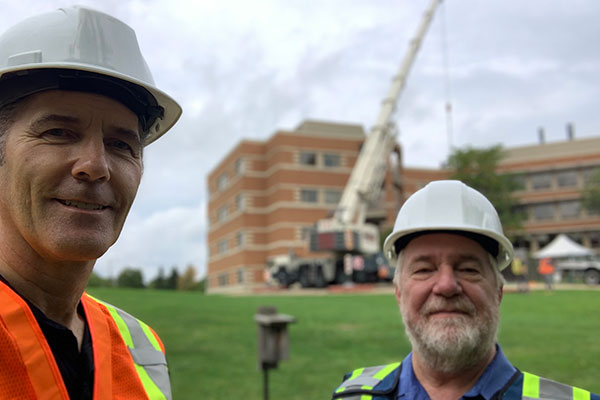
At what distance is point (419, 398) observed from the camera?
2539 mm

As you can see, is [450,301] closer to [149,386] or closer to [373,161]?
[149,386]

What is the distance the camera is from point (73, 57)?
1.81 meters

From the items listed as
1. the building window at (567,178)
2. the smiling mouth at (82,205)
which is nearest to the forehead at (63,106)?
the smiling mouth at (82,205)

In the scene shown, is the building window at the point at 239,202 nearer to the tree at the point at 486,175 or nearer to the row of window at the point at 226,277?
the row of window at the point at 226,277

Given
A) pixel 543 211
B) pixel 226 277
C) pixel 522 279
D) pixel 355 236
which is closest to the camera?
pixel 522 279

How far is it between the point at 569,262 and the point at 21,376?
36.1m

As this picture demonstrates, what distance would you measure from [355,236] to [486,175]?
931 inches

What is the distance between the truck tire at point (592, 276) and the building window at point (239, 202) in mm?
32856

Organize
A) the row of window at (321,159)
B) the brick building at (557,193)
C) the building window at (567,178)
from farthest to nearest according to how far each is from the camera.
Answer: the building window at (567,178) < the brick building at (557,193) < the row of window at (321,159)

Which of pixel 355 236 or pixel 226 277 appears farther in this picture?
pixel 226 277

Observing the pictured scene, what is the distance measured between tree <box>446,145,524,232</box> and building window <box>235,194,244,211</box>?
67.1 feet

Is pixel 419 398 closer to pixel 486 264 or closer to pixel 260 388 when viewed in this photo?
pixel 486 264

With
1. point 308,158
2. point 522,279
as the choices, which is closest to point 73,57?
point 522,279

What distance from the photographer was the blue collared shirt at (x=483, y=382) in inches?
96.0
